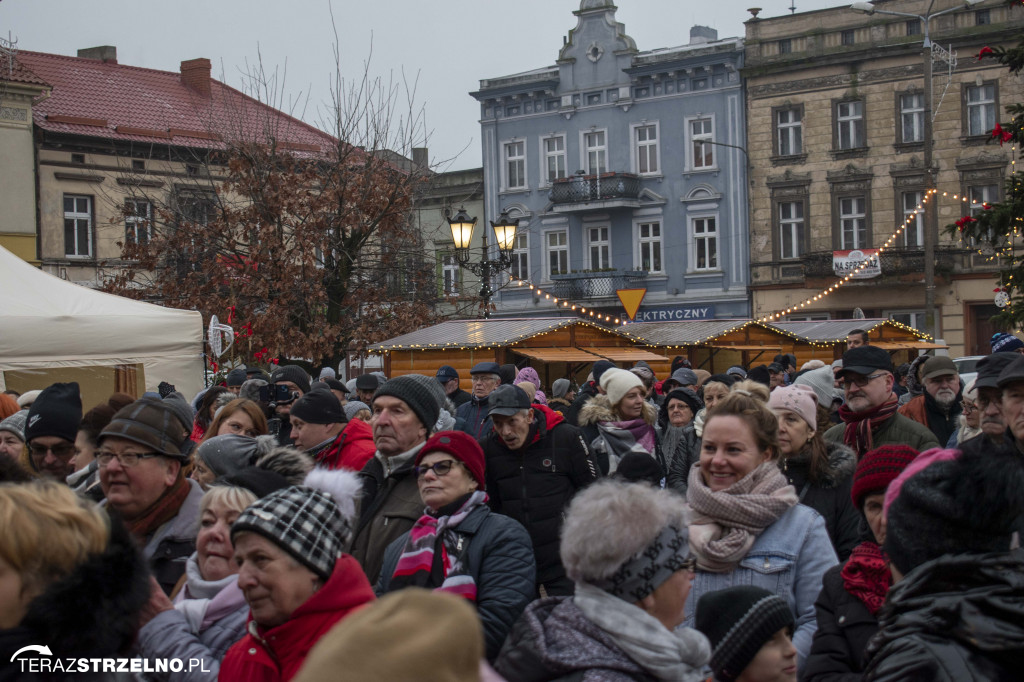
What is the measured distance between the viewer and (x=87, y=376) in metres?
12.9

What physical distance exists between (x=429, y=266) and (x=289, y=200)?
4.70m

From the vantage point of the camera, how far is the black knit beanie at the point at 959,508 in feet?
7.93

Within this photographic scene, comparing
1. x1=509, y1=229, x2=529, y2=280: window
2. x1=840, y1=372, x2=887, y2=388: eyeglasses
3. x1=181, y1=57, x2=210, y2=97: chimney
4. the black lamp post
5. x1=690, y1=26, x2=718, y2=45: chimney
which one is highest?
x1=690, y1=26, x2=718, y2=45: chimney

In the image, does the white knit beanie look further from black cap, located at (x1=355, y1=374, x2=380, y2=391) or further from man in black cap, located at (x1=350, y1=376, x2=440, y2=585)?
black cap, located at (x1=355, y1=374, x2=380, y2=391)

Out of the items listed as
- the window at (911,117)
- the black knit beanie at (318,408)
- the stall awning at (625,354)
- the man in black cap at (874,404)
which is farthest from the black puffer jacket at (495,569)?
the window at (911,117)

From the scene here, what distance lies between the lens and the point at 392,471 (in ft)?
16.5

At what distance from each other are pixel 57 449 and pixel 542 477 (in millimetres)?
2787

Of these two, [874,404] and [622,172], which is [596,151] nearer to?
[622,172]

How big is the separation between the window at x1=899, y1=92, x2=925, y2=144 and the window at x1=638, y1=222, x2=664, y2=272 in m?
8.87

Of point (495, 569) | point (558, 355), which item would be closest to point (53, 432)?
point (495, 569)

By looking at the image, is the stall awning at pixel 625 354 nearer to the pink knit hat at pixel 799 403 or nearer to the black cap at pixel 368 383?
the black cap at pixel 368 383

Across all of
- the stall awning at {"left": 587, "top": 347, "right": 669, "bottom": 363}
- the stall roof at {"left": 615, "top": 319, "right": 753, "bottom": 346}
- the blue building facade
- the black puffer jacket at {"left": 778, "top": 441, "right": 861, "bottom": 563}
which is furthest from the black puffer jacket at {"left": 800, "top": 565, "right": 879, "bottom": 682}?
the blue building facade

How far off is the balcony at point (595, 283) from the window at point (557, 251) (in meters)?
0.64

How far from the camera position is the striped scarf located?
4031 mm
